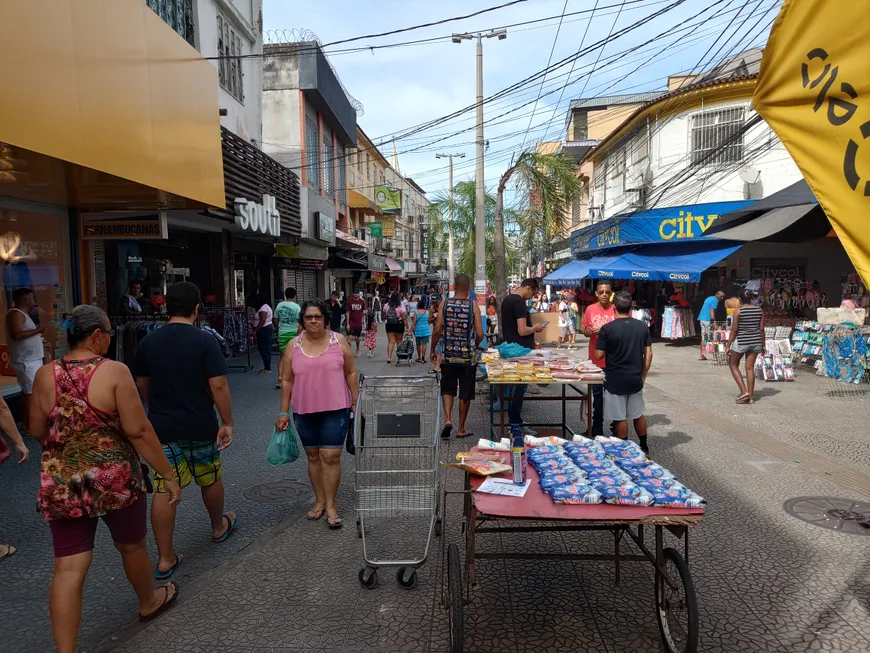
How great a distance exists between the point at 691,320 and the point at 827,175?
1789cm

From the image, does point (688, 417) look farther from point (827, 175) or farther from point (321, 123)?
point (321, 123)

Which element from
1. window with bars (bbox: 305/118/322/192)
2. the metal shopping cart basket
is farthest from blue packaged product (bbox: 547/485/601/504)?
window with bars (bbox: 305/118/322/192)

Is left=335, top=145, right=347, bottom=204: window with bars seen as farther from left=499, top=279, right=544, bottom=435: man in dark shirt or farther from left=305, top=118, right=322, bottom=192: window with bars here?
left=499, top=279, right=544, bottom=435: man in dark shirt

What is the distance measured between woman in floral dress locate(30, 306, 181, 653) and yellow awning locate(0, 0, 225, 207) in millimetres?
2520

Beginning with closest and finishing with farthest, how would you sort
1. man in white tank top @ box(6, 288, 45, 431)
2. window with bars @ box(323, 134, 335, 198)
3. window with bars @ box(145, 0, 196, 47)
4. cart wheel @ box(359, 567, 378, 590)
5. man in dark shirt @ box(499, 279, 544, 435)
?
cart wheel @ box(359, 567, 378, 590) < man in white tank top @ box(6, 288, 45, 431) < man in dark shirt @ box(499, 279, 544, 435) < window with bars @ box(145, 0, 196, 47) < window with bars @ box(323, 134, 335, 198)

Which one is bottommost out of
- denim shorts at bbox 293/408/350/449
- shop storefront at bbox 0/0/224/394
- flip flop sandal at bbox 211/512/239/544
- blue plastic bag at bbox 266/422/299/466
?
flip flop sandal at bbox 211/512/239/544

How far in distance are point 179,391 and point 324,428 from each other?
1.11 m

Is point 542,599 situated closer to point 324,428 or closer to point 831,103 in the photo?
point 324,428

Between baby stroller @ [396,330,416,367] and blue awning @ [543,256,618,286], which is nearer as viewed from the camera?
baby stroller @ [396,330,416,367]

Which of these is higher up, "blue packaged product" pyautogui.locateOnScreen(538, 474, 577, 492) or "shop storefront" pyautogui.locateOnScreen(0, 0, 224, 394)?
"shop storefront" pyautogui.locateOnScreen(0, 0, 224, 394)

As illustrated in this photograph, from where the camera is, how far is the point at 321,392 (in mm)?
4508

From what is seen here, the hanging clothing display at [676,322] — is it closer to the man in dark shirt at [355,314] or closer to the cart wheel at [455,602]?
the man in dark shirt at [355,314]

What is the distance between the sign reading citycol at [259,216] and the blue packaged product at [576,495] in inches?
384

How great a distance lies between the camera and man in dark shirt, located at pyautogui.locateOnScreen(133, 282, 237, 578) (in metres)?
3.91
